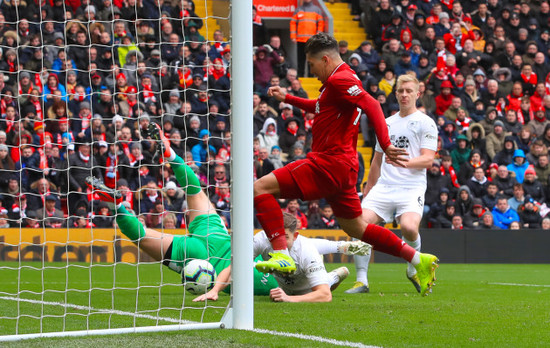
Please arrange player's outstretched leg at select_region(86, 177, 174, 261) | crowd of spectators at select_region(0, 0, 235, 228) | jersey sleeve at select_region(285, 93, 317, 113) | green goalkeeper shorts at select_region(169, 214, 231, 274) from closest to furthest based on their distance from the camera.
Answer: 1. jersey sleeve at select_region(285, 93, 317, 113)
2. green goalkeeper shorts at select_region(169, 214, 231, 274)
3. player's outstretched leg at select_region(86, 177, 174, 261)
4. crowd of spectators at select_region(0, 0, 235, 228)

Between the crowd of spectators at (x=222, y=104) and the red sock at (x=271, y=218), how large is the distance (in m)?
3.52

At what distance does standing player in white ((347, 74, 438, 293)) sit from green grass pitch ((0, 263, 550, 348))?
719 mm

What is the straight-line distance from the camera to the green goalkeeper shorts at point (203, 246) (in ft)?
26.2

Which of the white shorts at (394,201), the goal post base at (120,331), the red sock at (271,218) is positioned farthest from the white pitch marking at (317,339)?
the white shorts at (394,201)

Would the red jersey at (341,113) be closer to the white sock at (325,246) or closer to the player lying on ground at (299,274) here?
the player lying on ground at (299,274)

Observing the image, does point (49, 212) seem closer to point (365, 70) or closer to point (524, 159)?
point (365, 70)

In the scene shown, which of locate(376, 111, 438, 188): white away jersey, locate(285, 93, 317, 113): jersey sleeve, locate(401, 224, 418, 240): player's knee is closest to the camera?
locate(285, 93, 317, 113): jersey sleeve

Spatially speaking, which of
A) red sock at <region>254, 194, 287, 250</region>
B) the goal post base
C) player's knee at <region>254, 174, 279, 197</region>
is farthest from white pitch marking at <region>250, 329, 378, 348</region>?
player's knee at <region>254, 174, 279, 197</region>

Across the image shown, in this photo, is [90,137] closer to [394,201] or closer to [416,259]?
[394,201]

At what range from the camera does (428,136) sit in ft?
30.1

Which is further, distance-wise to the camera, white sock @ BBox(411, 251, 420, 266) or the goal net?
the goal net

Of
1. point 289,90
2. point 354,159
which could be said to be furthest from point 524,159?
point 354,159

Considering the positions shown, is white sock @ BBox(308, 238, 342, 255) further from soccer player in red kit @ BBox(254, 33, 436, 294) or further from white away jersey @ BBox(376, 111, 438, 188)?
soccer player in red kit @ BBox(254, 33, 436, 294)

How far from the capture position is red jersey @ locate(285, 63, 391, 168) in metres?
6.70
